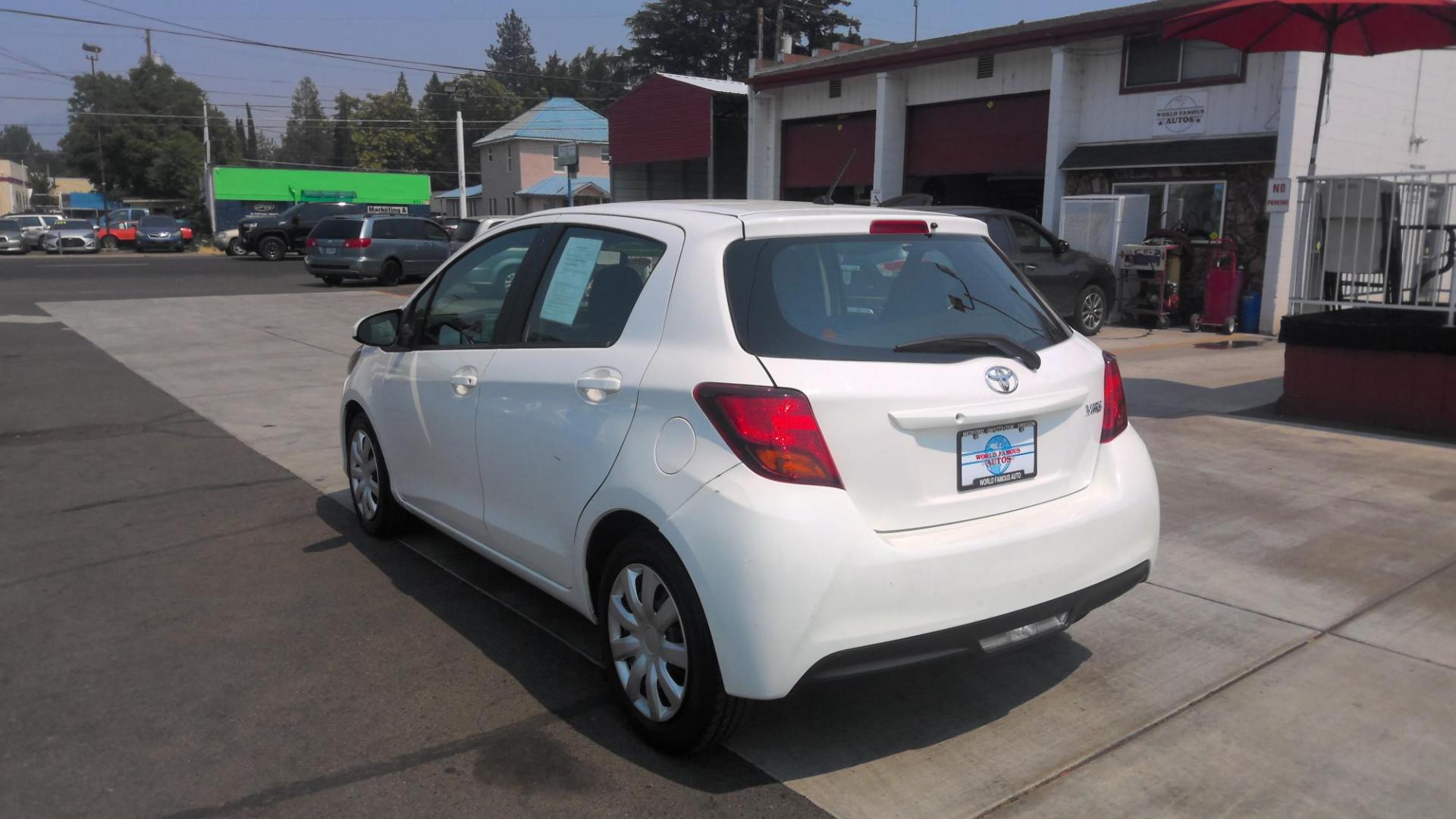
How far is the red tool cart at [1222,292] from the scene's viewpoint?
15250mm

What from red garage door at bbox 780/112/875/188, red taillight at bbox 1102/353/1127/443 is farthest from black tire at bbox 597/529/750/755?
red garage door at bbox 780/112/875/188

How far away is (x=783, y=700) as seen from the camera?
3807 mm

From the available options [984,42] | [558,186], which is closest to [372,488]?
[984,42]

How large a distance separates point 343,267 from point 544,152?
3879 centimetres

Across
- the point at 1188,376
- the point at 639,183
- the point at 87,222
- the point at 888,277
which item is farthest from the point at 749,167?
the point at 87,222

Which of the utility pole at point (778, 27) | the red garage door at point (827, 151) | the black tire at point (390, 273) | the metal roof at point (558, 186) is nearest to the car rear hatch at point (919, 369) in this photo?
the red garage door at point (827, 151)

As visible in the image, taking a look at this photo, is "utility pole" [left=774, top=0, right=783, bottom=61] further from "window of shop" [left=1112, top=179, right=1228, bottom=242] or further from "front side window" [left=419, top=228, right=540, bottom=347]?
"front side window" [left=419, top=228, right=540, bottom=347]

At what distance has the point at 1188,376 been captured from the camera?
10.9 meters

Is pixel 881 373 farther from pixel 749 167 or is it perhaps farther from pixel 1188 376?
pixel 749 167

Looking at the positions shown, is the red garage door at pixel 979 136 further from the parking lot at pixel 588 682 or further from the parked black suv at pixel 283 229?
the parked black suv at pixel 283 229

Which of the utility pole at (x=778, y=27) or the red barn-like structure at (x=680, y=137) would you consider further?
the utility pole at (x=778, y=27)

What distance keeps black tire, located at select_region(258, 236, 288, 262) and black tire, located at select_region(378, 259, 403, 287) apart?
39.2ft

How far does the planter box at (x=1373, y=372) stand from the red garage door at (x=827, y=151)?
15.2 meters

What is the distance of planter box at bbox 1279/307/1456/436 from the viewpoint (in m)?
7.84
